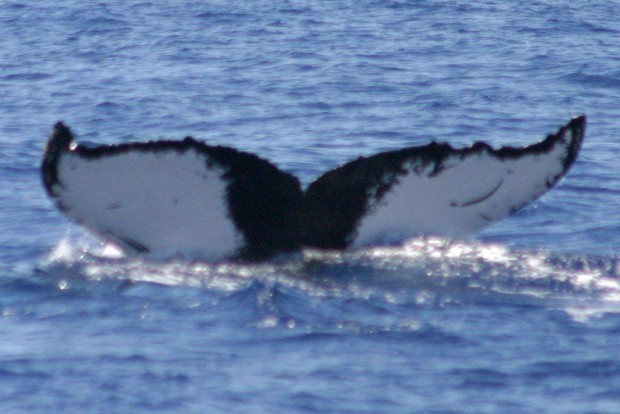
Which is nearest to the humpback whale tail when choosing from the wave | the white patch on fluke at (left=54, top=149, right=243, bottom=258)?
the white patch on fluke at (left=54, top=149, right=243, bottom=258)

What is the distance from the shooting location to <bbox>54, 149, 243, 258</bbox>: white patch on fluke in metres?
7.52

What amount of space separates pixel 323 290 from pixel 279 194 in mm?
595

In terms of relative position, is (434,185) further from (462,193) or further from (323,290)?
(323,290)

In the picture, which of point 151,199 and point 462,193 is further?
point 462,193

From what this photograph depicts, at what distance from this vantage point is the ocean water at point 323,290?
6.56 meters

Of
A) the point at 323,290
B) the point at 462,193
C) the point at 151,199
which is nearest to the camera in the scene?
the point at 151,199

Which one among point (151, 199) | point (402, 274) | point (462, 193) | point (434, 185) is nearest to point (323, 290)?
point (402, 274)

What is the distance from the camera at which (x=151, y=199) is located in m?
7.72

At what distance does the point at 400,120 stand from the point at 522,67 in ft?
15.3

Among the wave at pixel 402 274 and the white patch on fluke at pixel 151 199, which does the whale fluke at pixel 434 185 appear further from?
the white patch on fluke at pixel 151 199

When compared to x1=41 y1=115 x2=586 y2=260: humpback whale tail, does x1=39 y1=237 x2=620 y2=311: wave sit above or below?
below

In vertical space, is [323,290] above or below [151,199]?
below

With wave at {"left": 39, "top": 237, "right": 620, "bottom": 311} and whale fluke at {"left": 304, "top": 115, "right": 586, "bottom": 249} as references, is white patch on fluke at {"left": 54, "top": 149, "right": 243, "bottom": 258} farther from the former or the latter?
whale fluke at {"left": 304, "top": 115, "right": 586, "bottom": 249}

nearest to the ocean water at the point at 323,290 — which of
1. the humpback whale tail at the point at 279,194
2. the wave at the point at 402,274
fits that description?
the wave at the point at 402,274
